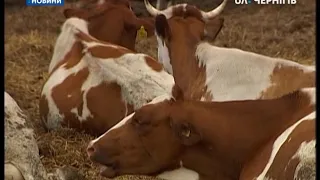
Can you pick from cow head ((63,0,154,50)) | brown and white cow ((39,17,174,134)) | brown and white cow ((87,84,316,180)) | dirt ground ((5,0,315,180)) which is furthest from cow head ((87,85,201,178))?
cow head ((63,0,154,50))

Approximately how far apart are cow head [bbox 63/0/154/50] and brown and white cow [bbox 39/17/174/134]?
195 millimetres

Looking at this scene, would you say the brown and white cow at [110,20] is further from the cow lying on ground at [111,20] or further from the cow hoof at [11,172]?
the cow hoof at [11,172]

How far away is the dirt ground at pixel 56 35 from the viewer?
114 inches

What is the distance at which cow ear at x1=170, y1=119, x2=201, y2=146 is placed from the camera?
234 centimetres

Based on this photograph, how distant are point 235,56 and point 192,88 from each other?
0.93ft

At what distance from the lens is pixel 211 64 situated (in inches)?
126

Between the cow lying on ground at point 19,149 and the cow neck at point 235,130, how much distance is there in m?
0.45

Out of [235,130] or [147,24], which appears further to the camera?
[147,24]

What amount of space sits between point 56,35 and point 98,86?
577 mm

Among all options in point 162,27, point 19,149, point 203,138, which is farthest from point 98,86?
point 203,138

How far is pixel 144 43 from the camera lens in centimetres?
384

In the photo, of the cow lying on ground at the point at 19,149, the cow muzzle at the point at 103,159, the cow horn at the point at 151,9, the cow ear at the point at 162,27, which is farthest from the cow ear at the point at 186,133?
the cow horn at the point at 151,9

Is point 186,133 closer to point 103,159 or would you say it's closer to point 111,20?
point 103,159
